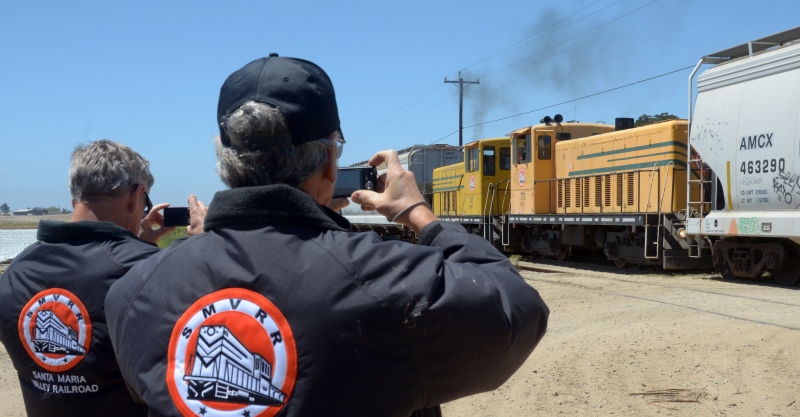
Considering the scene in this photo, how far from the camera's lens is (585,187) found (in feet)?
61.7

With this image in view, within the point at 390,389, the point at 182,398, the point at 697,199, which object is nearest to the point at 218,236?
the point at 182,398

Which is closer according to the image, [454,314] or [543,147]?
[454,314]

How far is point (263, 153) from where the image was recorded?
1749 mm

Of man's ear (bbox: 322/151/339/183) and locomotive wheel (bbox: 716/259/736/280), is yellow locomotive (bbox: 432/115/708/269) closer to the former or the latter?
locomotive wheel (bbox: 716/259/736/280)

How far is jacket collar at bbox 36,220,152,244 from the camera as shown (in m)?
2.70

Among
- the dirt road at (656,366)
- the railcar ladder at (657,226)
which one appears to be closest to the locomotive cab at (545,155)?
the railcar ladder at (657,226)

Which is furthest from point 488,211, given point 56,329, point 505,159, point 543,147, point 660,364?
point 56,329

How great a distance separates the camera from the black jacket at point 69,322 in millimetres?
2568

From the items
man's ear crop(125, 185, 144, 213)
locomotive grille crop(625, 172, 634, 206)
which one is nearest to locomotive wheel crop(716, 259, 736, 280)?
locomotive grille crop(625, 172, 634, 206)

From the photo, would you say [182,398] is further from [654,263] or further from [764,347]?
[654,263]

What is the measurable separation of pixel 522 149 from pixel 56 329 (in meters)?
19.3

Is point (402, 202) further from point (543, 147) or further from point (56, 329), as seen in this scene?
point (543, 147)

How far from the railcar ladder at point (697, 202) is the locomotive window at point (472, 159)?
9.00 m

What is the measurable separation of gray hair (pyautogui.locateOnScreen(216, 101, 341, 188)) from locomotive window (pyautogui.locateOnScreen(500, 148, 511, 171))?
21.5 metres
